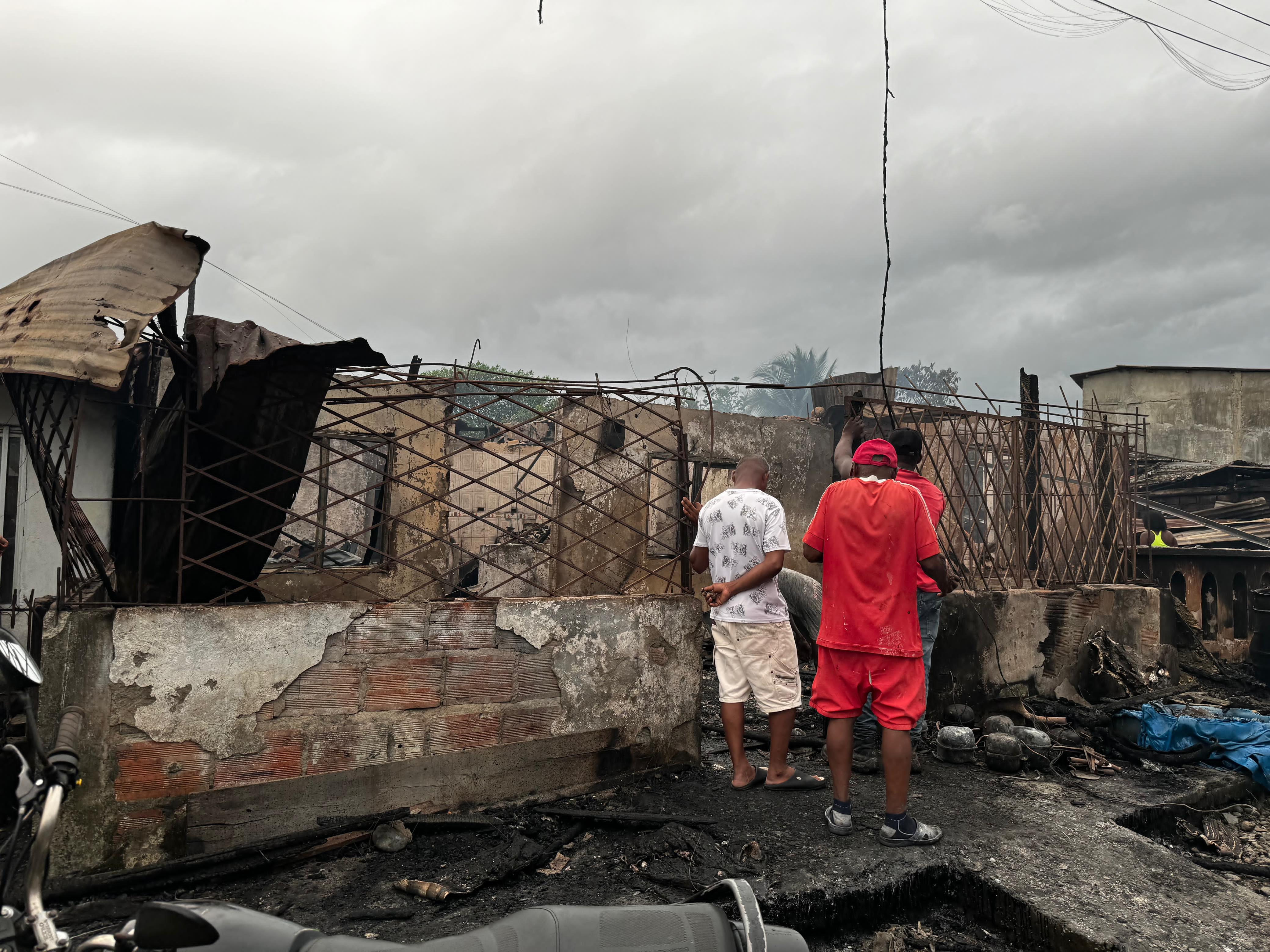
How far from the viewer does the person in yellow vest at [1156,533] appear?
9664 millimetres

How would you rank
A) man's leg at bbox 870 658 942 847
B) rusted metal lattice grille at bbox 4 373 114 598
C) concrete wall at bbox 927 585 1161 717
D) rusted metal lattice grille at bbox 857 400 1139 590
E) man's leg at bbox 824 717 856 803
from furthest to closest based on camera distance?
rusted metal lattice grille at bbox 857 400 1139 590 < concrete wall at bbox 927 585 1161 717 < man's leg at bbox 824 717 856 803 < man's leg at bbox 870 658 942 847 < rusted metal lattice grille at bbox 4 373 114 598

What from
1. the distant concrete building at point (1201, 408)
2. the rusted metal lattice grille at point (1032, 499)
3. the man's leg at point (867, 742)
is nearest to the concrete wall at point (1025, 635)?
the rusted metal lattice grille at point (1032, 499)

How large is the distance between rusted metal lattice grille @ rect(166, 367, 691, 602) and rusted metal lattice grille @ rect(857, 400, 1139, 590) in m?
2.52

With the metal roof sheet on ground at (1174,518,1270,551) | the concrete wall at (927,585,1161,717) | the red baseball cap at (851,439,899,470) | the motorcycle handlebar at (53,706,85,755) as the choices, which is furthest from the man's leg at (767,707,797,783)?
the metal roof sheet on ground at (1174,518,1270,551)

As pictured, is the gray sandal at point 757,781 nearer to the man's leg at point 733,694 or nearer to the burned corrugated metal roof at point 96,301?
the man's leg at point 733,694

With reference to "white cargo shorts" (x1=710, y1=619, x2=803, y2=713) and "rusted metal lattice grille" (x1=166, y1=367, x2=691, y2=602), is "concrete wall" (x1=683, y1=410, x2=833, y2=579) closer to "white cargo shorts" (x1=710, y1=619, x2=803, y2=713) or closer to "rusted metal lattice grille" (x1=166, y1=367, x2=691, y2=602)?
"rusted metal lattice grille" (x1=166, y1=367, x2=691, y2=602)

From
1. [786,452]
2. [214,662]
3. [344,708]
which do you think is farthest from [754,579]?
[786,452]

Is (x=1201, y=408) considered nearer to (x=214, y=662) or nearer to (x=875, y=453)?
(x=875, y=453)

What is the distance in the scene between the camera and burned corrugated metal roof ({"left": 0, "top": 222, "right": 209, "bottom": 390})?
3.09 m

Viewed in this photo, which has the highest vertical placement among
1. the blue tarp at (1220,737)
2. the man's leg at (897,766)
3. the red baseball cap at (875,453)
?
the red baseball cap at (875,453)

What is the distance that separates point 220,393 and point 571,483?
772cm

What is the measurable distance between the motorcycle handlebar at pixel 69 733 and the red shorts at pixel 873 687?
2975mm

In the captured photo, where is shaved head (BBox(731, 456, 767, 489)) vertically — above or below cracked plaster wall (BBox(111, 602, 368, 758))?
above

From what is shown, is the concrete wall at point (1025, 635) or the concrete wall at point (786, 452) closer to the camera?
the concrete wall at point (1025, 635)
